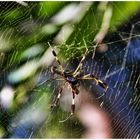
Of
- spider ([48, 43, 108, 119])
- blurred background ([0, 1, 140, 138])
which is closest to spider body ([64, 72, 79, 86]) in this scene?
spider ([48, 43, 108, 119])

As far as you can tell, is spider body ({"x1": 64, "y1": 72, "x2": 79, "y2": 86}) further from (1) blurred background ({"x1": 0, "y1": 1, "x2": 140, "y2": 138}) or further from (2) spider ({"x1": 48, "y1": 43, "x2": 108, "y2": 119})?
(1) blurred background ({"x1": 0, "y1": 1, "x2": 140, "y2": 138})

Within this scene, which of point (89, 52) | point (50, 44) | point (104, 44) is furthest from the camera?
point (89, 52)

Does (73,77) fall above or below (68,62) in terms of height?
below

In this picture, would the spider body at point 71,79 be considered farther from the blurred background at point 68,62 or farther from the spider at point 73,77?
the blurred background at point 68,62

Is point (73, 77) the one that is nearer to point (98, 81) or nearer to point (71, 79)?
point (71, 79)

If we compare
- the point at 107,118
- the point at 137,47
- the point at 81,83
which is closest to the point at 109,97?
the point at 81,83

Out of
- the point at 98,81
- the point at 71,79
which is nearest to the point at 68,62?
the point at 98,81

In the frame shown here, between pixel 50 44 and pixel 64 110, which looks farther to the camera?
pixel 64 110

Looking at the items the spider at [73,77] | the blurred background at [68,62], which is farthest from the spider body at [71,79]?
the blurred background at [68,62]

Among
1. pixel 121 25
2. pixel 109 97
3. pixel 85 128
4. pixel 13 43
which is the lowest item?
pixel 109 97

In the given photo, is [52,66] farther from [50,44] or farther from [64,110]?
[50,44]
